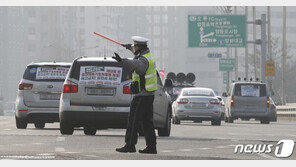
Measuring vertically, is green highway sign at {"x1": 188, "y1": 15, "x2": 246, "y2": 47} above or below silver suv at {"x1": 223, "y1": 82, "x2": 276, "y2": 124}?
above

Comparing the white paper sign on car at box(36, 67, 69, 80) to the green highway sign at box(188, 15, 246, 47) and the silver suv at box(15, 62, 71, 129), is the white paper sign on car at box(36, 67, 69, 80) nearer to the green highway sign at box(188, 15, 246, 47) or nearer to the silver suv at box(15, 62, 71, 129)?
the silver suv at box(15, 62, 71, 129)

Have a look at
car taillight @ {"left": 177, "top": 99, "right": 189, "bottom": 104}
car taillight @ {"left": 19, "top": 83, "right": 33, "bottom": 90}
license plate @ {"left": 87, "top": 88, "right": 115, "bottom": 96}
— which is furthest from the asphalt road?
car taillight @ {"left": 177, "top": 99, "right": 189, "bottom": 104}

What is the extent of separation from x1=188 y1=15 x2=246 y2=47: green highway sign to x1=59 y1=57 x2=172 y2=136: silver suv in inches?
1666

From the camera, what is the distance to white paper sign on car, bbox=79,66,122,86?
1942 centimetres

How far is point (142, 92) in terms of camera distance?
1379 cm

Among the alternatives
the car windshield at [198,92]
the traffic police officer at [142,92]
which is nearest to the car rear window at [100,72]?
the traffic police officer at [142,92]

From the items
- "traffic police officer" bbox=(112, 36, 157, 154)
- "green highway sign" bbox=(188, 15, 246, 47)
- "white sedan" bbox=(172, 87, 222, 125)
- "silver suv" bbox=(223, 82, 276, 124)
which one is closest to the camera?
"traffic police officer" bbox=(112, 36, 157, 154)

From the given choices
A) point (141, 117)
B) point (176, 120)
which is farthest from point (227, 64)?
point (141, 117)

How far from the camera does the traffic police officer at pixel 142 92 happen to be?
13695 mm

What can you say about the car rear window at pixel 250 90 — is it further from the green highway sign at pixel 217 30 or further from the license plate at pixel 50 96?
the green highway sign at pixel 217 30

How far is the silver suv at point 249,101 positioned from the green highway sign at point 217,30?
2456 centimetres

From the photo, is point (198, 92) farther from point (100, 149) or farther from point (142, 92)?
point (142, 92)

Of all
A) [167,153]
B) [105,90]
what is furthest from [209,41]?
[167,153]

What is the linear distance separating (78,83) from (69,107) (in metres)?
0.53
